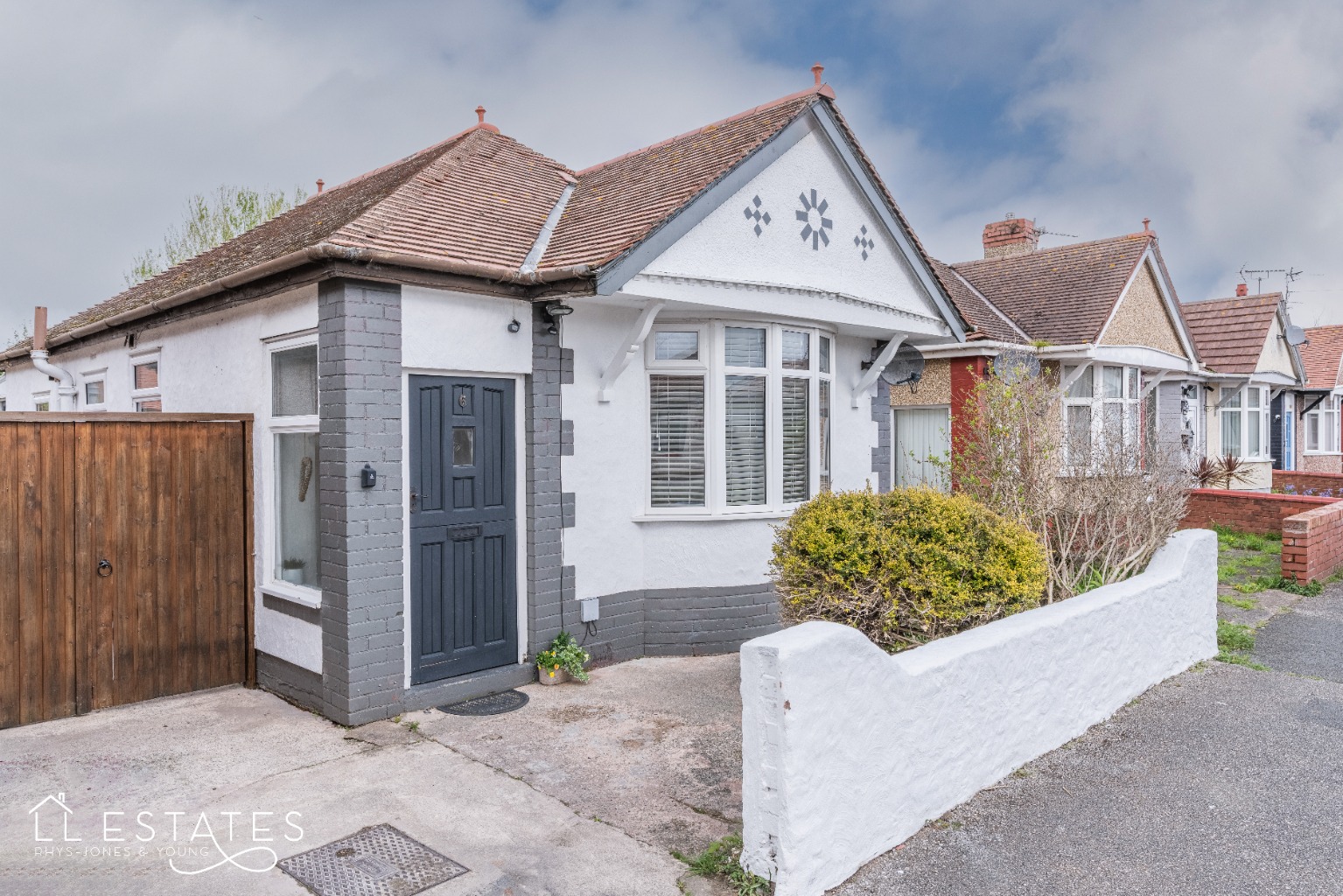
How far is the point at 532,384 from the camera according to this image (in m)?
6.44

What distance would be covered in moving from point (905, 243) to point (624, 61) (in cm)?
566

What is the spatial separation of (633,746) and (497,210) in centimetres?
477

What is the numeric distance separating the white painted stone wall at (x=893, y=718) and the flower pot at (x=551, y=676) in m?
3.09

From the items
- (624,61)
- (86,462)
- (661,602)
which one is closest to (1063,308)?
(624,61)

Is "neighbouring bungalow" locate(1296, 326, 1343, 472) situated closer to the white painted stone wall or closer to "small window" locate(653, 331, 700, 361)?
the white painted stone wall

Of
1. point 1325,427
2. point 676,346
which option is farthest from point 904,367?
point 1325,427

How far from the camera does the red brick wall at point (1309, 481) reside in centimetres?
1914

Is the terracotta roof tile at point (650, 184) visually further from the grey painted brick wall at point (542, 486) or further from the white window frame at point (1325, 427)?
the white window frame at point (1325, 427)

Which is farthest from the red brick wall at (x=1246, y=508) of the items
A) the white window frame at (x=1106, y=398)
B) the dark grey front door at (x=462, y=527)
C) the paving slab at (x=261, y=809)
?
the paving slab at (x=261, y=809)

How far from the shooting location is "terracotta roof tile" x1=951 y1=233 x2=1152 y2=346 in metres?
14.0

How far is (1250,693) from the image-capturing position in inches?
247

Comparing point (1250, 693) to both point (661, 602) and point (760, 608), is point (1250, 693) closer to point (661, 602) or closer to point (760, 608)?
point (760, 608)

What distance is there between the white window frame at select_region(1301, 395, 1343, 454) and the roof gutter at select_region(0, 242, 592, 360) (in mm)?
27990

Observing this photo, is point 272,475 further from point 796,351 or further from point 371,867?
point 796,351
